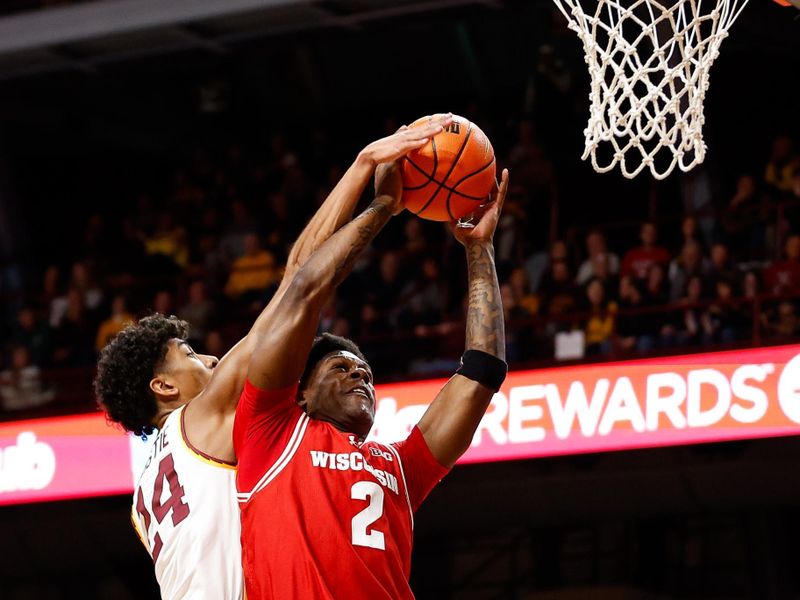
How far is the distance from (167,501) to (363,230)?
88 centimetres

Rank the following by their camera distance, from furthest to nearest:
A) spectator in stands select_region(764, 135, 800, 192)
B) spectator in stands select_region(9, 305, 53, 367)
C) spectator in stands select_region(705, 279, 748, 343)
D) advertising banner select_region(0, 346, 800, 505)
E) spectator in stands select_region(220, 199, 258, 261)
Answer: spectator in stands select_region(220, 199, 258, 261) < spectator in stands select_region(9, 305, 53, 367) < spectator in stands select_region(764, 135, 800, 192) < spectator in stands select_region(705, 279, 748, 343) < advertising banner select_region(0, 346, 800, 505)

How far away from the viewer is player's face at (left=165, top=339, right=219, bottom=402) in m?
3.88

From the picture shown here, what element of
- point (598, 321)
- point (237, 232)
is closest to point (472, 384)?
point (598, 321)

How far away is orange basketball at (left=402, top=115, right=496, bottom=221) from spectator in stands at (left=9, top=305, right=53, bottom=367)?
8274 millimetres

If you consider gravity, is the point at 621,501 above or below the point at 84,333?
below

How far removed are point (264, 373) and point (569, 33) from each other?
34.4ft

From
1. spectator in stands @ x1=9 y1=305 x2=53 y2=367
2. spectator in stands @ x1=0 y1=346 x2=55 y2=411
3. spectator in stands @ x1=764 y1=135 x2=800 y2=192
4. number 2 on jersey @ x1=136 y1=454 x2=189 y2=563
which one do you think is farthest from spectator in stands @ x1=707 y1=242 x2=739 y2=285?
number 2 on jersey @ x1=136 y1=454 x2=189 y2=563

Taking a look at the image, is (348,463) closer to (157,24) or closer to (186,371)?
(186,371)

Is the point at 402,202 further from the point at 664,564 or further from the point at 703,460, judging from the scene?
the point at 664,564

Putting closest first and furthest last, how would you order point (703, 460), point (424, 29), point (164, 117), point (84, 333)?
point (703, 460), point (84, 333), point (424, 29), point (164, 117)

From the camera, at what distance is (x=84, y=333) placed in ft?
37.5

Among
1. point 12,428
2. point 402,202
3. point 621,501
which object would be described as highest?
point 402,202

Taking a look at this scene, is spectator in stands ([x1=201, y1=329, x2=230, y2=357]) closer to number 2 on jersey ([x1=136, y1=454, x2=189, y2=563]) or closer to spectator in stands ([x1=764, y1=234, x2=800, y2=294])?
spectator in stands ([x1=764, y1=234, x2=800, y2=294])

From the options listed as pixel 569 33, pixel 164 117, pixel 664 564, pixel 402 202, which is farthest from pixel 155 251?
pixel 402 202
